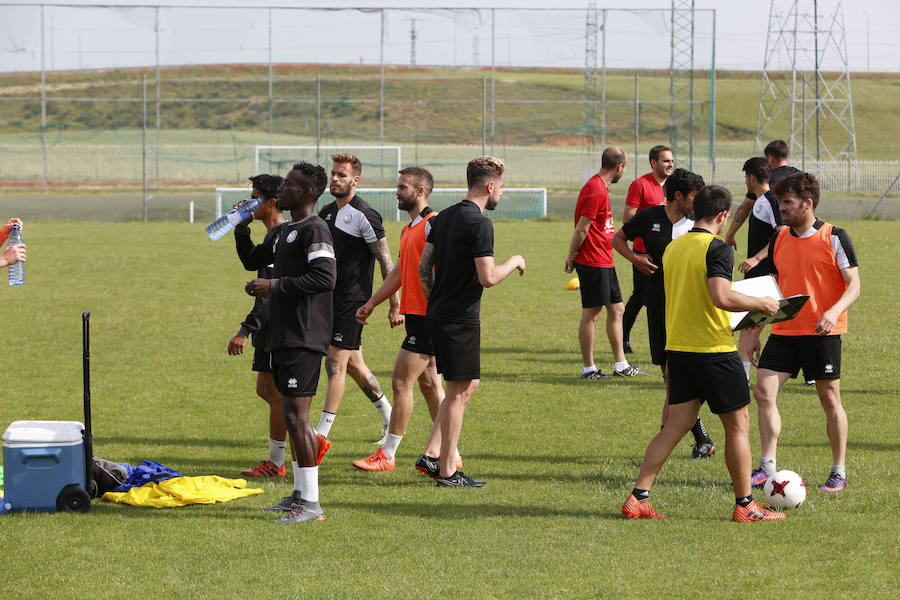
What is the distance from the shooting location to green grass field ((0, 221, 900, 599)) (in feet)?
16.8

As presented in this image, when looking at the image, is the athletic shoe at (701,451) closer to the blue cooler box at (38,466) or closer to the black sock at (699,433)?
the black sock at (699,433)

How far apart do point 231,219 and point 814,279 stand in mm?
3608

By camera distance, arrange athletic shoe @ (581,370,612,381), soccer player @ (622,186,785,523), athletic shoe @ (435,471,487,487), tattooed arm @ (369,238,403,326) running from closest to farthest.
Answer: soccer player @ (622,186,785,523)
athletic shoe @ (435,471,487,487)
tattooed arm @ (369,238,403,326)
athletic shoe @ (581,370,612,381)

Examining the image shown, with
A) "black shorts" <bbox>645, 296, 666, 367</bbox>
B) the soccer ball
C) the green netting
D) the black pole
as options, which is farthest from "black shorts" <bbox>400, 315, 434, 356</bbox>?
the green netting

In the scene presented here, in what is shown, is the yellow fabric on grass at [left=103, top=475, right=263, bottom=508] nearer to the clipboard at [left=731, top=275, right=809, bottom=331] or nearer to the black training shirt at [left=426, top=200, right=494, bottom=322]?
the black training shirt at [left=426, top=200, right=494, bottom=322]

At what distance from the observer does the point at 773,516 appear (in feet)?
19.5

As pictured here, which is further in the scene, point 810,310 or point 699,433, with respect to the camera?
point 699,433

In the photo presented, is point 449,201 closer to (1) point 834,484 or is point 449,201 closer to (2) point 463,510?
(1) point 834,484

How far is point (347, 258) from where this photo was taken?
25.1 feet

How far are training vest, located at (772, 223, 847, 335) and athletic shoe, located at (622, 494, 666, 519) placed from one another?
1.48 metres

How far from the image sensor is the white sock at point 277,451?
716cm

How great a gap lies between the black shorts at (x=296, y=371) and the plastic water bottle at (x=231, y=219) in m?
0.81

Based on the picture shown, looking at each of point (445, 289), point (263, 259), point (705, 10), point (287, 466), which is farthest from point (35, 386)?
point (705, 10)

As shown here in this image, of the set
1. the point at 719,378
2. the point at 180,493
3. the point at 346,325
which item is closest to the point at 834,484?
the point at 719,378
